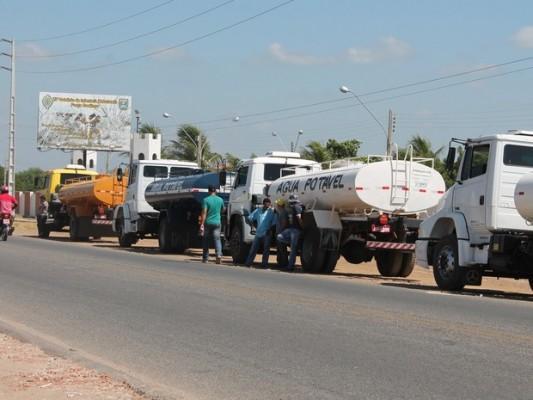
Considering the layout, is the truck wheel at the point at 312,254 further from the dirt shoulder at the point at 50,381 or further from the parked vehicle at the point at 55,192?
the parked vehicle at the point at 55,192

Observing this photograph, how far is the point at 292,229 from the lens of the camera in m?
21.6

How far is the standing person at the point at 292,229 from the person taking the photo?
70.1 ft

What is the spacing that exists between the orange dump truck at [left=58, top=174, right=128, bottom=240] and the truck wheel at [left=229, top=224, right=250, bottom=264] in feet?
32.2

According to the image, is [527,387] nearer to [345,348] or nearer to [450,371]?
[450,371]

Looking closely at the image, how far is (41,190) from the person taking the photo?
42188 millimetres

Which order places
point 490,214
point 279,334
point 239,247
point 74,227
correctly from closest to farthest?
point 279,334
point 490,214
point 239,247
point 74,227

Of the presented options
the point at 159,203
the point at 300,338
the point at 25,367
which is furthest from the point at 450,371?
the point at 159,203

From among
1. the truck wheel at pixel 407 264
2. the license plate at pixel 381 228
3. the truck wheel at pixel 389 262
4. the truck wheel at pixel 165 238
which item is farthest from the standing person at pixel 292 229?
the truck wheel at pixel 165 238

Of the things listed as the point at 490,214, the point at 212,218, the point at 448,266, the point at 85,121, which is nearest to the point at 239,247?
the point at 212,218

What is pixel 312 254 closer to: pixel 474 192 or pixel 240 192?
pixel 240 192

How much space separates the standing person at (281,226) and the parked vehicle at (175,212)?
13.7 feet

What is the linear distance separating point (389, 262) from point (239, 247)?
4244mm

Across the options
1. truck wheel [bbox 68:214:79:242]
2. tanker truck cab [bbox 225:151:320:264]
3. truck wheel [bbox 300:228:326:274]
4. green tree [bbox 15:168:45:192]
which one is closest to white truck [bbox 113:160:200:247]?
truck wheel [bbox 68:214:79:242]

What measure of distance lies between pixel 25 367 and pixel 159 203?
20.3m
